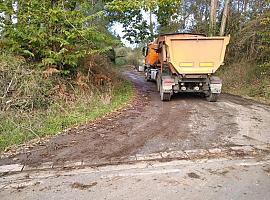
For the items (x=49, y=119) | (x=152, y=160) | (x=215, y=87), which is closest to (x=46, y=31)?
(x=49, y=119)

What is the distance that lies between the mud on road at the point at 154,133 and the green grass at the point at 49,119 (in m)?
0.43

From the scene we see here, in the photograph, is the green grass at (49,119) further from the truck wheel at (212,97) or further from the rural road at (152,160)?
the truck wheel at (212,97)

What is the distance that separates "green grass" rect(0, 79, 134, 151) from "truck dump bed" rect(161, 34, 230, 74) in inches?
110

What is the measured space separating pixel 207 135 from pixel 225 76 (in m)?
11.9

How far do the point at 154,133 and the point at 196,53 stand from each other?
511 cm

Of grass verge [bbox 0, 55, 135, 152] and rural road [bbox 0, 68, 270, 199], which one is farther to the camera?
grass verge [bbox 0, 55, 135, 152]

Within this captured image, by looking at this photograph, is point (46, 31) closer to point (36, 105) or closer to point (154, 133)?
point (36, 105)

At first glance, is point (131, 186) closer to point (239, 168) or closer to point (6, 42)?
point (239, 168)

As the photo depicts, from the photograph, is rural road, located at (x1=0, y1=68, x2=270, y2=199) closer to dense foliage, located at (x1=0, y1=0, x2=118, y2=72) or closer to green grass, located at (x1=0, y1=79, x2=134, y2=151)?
green grass, located at (x1=0, y1=79, x2=134, y2=151)

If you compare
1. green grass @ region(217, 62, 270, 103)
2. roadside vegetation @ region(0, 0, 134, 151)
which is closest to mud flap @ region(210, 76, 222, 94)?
green grass @ region(217, 62, 270, 103)

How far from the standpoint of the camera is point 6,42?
34.1ft

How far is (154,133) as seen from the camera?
25.2 ft

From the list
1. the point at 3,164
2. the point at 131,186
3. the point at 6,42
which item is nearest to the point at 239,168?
the point at 131,186

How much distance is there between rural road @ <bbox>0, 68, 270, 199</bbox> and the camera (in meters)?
4.62
